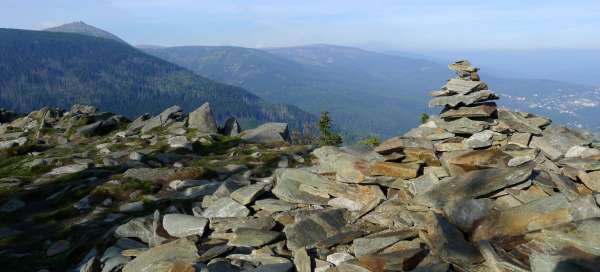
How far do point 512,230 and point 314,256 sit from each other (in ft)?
20.4

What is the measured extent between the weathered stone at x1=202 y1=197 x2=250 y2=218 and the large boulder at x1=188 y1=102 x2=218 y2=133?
3669cm

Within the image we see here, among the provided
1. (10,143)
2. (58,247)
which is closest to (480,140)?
(58,247)

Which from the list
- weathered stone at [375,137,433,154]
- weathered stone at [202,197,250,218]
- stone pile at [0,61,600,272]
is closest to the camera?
stone pile at [0,61,600,272]

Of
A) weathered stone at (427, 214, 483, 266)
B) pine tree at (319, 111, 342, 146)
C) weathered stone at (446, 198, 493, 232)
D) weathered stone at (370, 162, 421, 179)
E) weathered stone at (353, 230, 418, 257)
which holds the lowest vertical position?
pine tree at (319, 111, 342, 146)

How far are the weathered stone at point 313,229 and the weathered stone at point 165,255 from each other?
11.0 ft

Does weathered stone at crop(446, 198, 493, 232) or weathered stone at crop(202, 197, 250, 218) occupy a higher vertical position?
weathered stone at crop(446, 198, 493, 232)

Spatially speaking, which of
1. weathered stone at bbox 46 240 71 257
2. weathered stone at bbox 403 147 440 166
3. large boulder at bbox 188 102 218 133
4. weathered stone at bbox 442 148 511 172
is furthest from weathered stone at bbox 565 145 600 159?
large boulder at bbox 188 102 218 133

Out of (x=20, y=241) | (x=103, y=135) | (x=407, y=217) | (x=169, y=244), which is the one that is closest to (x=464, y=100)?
(x=407, y=217)

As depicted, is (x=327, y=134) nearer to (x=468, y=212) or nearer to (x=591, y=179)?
(x=591, y=179)

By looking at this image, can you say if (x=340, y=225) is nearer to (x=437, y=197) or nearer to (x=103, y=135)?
(x=437, y=197)

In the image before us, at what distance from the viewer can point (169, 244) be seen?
55.1ft

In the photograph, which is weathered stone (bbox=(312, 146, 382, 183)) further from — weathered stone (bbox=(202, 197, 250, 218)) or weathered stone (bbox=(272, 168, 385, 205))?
weathered stone (bbox=(202, 197, 250, 218))

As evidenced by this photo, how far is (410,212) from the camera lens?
16578 millimetres

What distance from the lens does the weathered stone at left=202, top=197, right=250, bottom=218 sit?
64.9 feet
